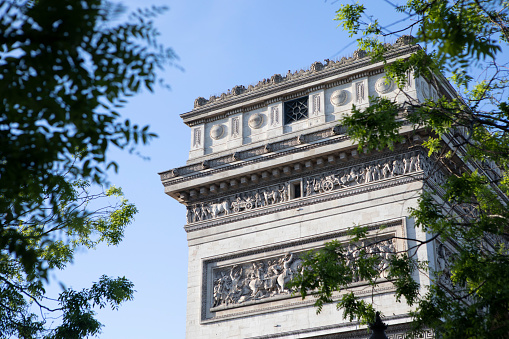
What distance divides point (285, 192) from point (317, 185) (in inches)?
43.2

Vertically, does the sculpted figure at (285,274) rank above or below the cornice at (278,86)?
below

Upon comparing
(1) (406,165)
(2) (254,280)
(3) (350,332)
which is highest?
(1) (406,165)

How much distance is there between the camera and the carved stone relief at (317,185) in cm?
2100

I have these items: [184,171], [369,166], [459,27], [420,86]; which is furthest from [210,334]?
[459,27]

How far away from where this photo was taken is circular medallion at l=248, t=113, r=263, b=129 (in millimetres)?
24000

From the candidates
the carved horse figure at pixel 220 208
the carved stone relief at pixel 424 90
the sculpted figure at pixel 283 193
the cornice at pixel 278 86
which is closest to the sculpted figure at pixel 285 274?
the sculpted figure at pixel 283 193

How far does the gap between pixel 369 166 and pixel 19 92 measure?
15.4 m

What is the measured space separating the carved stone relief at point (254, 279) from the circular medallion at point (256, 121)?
4.57 m

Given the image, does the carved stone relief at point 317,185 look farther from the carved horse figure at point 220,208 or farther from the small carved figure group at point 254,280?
the small carved figure group at point 254,280

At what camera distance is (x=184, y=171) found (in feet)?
79.5

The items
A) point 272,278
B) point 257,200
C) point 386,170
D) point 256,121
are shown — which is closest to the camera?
point 386,170

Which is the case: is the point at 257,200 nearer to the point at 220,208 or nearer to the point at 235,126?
the point at 220,208

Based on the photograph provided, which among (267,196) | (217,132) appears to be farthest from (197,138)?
(267,196)

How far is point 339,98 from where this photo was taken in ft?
74.7
